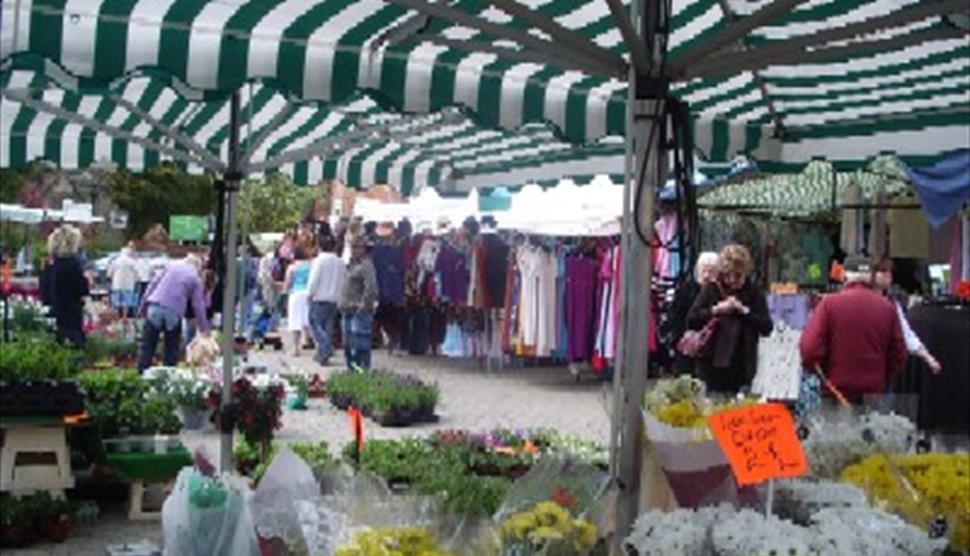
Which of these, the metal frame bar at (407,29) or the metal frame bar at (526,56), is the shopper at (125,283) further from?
the metal frame bar at (526,56)

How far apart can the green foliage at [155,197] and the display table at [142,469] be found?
33.2 metres

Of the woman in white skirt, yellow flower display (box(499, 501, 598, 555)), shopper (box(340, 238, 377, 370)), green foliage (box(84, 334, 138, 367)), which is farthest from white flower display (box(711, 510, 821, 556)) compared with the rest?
the woman in white skirt

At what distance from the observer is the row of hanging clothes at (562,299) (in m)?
12.7

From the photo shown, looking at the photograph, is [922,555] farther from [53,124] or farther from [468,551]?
[53,124]

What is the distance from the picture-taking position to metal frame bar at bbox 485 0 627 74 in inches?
122

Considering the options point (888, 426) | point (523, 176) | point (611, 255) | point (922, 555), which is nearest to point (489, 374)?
point (611, 255)

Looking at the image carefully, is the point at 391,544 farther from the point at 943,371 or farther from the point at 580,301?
the point at 580,301

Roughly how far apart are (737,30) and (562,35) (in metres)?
0.49

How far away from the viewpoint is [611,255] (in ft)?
40.1

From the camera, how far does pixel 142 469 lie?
6.57 m

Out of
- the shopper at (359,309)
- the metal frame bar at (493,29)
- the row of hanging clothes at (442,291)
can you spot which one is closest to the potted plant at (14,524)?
the metal frame bar at (493,29)

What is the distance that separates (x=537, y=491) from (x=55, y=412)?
393cm

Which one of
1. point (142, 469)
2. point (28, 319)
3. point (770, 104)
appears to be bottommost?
point (142, 469)

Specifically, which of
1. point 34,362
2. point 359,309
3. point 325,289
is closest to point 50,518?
point 34,362
